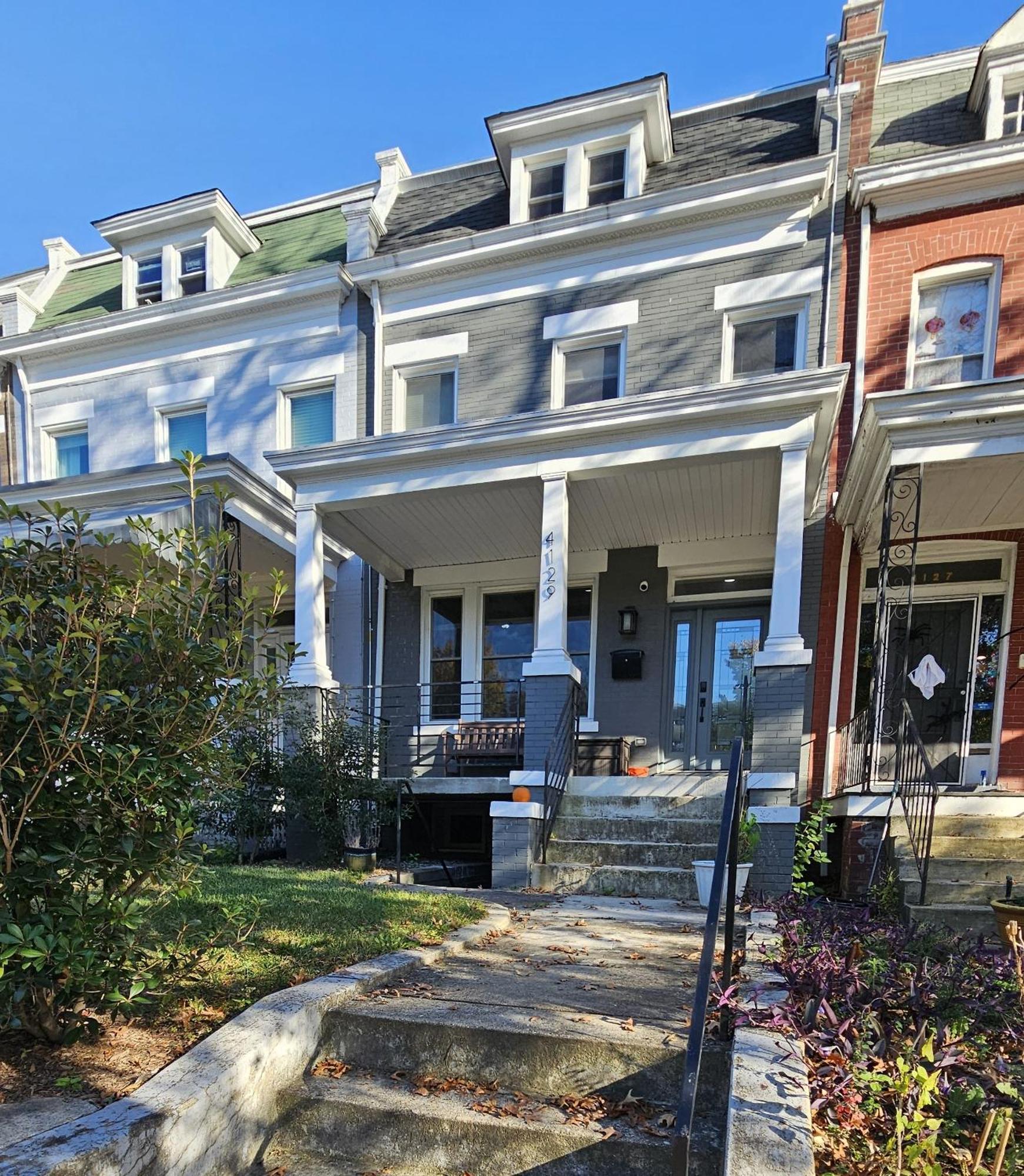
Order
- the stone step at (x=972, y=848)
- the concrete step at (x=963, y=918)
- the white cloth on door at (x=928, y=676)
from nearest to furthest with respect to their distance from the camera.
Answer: the concrete step at (x=963, y=918) → the stone step at (x=972, y=848) → the white cloth on door at (x=928, y=676)

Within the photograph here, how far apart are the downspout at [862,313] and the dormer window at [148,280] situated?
31.9ft

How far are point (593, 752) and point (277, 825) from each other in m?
3.52

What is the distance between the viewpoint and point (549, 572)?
6.60 meters

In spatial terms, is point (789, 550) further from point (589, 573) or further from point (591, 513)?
point (589, 573)

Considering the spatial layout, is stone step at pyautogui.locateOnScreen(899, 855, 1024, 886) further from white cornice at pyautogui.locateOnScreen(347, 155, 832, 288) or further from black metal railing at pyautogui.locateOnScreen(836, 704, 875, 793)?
white cornice at pyautogui.locateOnScreen(347, 155, 832, 288)

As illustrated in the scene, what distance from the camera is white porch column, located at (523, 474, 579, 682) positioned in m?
6.45

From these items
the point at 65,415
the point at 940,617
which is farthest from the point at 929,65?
the point at 65,415

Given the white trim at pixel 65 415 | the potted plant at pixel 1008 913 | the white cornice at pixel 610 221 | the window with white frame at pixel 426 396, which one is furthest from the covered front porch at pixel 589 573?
the white trim at pixel 65 415

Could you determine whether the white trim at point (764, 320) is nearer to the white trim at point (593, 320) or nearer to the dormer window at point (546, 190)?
the white trim at point (593, 320)

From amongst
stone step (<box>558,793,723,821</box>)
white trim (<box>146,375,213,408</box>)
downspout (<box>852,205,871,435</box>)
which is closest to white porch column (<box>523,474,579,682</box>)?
stone step (<box>558,793,723,821</box>)

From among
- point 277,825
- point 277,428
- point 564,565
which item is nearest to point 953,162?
point 564,565

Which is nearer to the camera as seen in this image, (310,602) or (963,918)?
(963,918)

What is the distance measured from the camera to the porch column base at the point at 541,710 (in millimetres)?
6293

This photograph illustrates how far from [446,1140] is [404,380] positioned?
8.46 m
